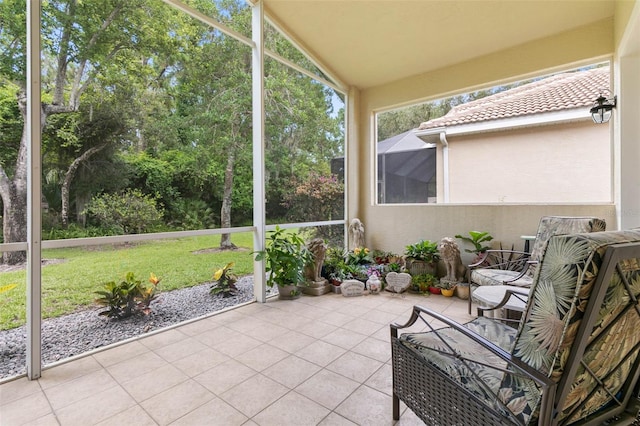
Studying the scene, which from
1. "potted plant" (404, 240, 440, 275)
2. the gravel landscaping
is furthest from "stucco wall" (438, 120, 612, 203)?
the gravel landscaping

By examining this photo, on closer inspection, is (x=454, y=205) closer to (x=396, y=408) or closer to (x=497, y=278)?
(x=497, y=278)

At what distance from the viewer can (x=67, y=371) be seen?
2.29 metres

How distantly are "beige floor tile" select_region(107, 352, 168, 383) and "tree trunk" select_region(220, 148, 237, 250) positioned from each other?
1746 millimetres

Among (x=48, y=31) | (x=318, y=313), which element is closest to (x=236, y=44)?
(x=48, y=31)

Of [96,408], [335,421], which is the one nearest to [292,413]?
[335,421]

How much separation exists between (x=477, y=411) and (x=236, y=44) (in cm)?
499

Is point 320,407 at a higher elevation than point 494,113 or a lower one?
lower

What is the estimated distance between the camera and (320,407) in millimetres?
1829

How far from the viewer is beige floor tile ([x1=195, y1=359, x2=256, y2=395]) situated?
2061 millimetres

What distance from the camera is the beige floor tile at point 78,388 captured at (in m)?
1.93

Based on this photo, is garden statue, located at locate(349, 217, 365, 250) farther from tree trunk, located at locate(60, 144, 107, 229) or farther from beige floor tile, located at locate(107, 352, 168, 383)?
tree trunk, located at locate(60, 144, 107, 229)

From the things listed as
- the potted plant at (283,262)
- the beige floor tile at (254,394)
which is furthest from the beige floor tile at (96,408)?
the potted plant at (283,262)

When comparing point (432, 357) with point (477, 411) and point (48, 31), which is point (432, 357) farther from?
point (48, 31)

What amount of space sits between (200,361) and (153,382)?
364 millimetres
